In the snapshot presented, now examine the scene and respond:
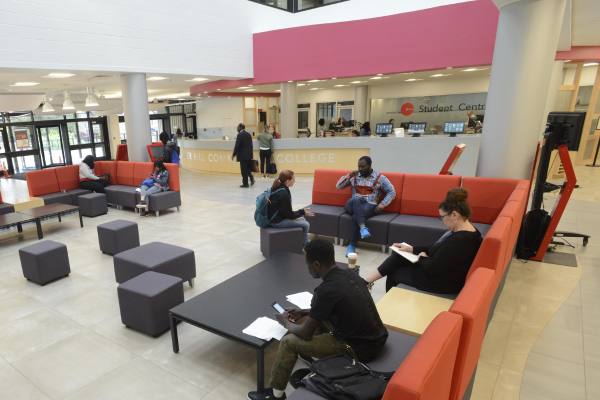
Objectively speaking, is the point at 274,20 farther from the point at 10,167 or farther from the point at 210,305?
the point at 10,167

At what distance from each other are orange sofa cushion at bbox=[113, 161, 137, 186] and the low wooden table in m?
7.49

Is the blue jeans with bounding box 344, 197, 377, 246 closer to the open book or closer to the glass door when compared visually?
the open book

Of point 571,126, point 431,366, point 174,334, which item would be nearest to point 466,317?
point 431,366

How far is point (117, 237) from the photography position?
5340mm

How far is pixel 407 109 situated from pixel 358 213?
10883 mm

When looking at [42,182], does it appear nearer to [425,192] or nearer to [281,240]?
[281,240]

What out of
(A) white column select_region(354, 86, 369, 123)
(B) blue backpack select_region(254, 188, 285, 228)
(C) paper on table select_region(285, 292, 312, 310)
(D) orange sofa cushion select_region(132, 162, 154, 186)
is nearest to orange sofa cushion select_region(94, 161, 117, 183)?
(D) orange sofa cushion select_region(132, 162, 154, 186)

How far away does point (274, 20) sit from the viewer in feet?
40.5

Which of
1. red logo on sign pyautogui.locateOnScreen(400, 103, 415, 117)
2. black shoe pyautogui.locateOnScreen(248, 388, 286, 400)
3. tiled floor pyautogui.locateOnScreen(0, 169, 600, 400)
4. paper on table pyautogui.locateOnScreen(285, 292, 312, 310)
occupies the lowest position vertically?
tiled floor pyautogui.locateOnScreen(0, 169, 600, 400)

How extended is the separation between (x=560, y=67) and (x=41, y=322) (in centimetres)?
1357

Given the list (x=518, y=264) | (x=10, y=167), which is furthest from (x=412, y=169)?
(x=10, y=167)

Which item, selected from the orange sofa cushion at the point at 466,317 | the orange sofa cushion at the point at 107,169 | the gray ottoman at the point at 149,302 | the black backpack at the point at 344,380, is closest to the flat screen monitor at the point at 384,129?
the orange sofa cushion at the point at 107,169

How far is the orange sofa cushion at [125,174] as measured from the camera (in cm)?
870

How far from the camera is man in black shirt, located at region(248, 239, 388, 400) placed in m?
2.18
